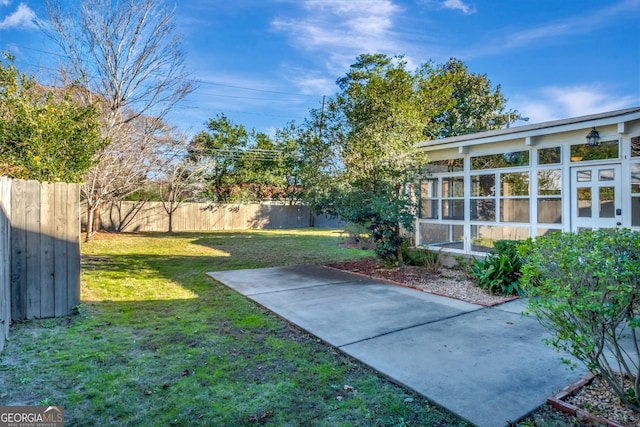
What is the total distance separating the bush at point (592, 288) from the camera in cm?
220

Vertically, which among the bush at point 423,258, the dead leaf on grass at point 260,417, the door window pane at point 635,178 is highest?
the door window pane at point 635,178

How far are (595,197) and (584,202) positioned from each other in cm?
18

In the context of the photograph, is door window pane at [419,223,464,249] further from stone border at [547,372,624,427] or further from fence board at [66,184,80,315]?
fence board at [66,184,80,315]

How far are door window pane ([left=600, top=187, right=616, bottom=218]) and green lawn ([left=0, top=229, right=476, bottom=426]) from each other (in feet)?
18.5

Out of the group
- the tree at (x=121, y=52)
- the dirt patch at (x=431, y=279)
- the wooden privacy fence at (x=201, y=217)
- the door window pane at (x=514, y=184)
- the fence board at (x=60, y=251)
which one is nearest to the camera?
the fence board at (x=60, y=251)

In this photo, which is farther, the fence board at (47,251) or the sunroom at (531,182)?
the sunroom at (531,182)

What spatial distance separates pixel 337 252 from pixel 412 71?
945 cm

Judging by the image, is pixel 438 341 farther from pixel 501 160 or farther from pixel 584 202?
pixel 501 160

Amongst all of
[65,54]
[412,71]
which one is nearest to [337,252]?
[412,71]

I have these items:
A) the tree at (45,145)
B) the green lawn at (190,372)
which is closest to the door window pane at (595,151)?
the green lawn at (190,372)

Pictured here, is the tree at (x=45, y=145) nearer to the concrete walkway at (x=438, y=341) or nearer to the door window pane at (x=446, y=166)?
the concrete walkway at (x=438, y=341)

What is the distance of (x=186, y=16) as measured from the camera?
41.7 ft

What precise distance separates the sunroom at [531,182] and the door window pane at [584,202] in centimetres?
1

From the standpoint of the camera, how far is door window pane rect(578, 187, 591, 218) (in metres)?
6.44
